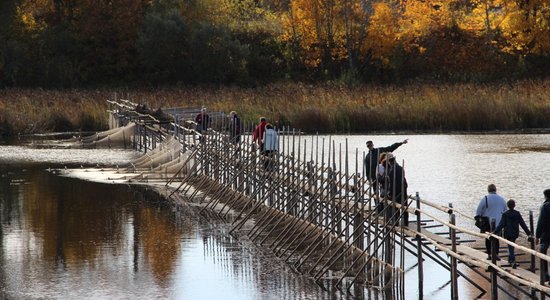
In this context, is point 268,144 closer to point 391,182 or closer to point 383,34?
point 391,182

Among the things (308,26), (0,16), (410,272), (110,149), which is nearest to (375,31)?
(308,26)

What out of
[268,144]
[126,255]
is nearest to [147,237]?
[126,255]

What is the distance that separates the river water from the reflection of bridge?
56 centimetres

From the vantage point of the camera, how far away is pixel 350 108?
192ft

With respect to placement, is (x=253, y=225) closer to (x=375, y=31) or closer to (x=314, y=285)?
(x=314, y=285)

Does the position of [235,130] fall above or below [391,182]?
above

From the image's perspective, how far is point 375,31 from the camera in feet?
269

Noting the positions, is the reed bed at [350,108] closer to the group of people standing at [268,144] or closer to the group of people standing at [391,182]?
the group of people standing at [268,144]

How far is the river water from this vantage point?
2122 centimetres

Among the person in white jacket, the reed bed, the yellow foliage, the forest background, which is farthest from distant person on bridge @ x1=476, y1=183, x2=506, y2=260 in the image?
the yellow foliage

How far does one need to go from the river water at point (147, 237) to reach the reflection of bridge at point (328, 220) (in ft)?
1.83

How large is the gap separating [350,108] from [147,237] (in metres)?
32.0

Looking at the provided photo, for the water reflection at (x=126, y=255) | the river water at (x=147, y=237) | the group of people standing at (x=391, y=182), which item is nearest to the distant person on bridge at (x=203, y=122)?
the river water at (x=147, y=237)

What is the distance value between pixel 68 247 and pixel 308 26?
60.7m
